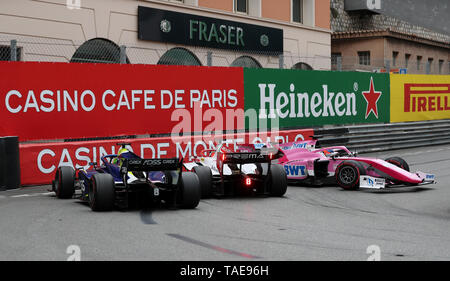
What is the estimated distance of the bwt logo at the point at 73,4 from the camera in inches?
674

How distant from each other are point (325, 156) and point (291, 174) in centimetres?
72

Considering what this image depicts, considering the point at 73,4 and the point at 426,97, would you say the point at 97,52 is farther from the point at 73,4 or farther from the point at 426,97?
the point at 426,97

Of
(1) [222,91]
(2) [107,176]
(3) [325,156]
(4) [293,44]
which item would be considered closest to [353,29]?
(4) [293,44]

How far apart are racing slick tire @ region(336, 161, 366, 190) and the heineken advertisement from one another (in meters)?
4.34

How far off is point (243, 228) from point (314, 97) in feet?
33.0

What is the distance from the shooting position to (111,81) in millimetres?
13039

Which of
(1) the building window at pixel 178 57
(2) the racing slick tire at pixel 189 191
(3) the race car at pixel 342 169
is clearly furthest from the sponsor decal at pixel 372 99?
(2) the racing slick tire at pixel 189 191

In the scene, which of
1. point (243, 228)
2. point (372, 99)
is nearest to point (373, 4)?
point (372, 99)

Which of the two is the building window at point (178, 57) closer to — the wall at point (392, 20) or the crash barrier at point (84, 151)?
the crash barrier at point (84, 151)

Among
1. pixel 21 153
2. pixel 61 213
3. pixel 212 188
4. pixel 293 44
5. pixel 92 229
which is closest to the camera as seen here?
pixel 92 229

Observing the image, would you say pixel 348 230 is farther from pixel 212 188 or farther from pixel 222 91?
pixel 222 91

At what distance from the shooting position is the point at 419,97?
21438 mm

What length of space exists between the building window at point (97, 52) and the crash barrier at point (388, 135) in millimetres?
6166

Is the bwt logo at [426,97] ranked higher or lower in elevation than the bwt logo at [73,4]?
lower
